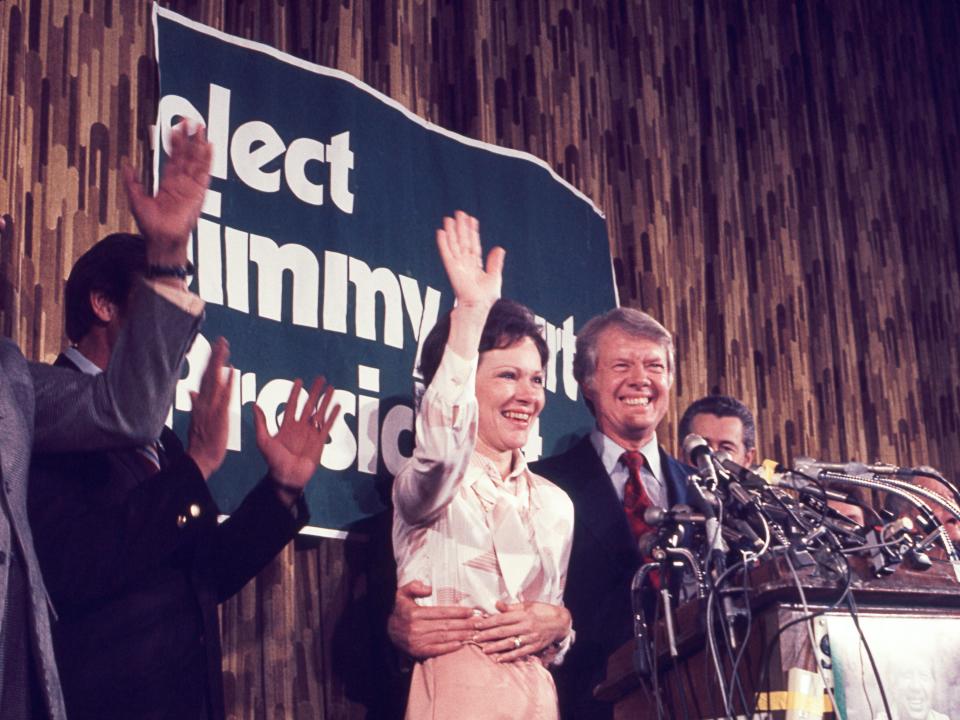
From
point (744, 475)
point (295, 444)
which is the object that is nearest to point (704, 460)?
point (744, 475)

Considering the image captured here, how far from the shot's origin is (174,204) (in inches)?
71.9

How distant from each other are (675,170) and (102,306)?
2.39 m

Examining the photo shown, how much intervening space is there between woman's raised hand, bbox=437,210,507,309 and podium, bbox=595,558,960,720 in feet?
3.35

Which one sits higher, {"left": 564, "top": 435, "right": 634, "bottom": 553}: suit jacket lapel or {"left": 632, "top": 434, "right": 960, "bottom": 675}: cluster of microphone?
{"left": 564, "top": 435, "right": 634, "bottom": 553}: suit jacket lapel

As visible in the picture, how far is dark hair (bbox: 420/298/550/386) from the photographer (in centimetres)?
275

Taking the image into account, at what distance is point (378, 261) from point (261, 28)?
23.6 inches

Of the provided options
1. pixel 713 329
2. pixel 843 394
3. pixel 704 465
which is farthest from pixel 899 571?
pixel 843 394

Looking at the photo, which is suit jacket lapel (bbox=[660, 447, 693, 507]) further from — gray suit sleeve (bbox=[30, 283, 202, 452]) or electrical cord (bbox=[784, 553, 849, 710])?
gray suit sleeve (bbox=[30, 283, 202, 452])

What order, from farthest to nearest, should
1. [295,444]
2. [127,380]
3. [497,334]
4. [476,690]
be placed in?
[497,334] → [476,690] → [295,444] → [127,380]

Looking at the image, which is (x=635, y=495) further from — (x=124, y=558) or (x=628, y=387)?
(x=124, y=558)

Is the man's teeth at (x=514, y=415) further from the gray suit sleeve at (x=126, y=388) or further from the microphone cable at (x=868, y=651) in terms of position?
the microphone cable at (x=868, y=651)

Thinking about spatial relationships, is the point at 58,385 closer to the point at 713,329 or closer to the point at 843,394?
the point at 713,329

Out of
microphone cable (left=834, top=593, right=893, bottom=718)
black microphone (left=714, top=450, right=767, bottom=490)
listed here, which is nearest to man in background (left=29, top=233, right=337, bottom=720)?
black microphone (left=714, top=450, right=767, bottom=490)

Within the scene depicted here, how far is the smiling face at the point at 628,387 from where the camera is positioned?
293 cm
